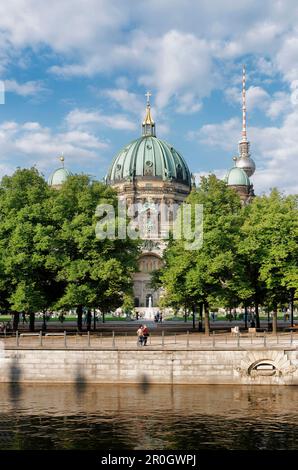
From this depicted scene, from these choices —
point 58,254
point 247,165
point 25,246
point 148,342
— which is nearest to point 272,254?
point 148,342

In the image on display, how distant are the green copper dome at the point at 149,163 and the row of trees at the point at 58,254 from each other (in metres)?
99.1

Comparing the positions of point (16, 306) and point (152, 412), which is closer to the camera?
point (152, 412)

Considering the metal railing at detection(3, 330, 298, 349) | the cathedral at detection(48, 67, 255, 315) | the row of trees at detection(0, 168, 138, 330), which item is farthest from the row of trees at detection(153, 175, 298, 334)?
the cathedral at detection(48, 67, 255, 315)

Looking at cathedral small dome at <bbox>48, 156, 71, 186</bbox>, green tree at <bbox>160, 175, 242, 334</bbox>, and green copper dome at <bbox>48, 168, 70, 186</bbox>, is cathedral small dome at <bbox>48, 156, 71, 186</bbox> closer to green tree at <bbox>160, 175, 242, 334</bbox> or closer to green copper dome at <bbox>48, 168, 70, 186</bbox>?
green copper dome at <bbox>48, 168, 70, 186</bbox>

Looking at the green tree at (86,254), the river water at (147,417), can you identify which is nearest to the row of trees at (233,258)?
the green tree at (86,254)

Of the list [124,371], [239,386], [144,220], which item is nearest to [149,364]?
[124,371]

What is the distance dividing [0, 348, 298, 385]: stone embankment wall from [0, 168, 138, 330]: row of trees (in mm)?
Result: 7470

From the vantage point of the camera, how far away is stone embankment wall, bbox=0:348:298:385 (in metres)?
35.4

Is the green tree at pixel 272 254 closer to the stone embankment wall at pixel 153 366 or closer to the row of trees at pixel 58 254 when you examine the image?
the row of trees at pixel 58 254

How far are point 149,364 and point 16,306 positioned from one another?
12.8 meters

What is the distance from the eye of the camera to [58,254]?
4612 centimetres

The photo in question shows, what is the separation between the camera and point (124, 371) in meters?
36.1

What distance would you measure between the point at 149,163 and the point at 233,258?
104 metres

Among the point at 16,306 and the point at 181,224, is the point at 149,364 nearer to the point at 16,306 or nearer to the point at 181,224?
the point at 16,306
